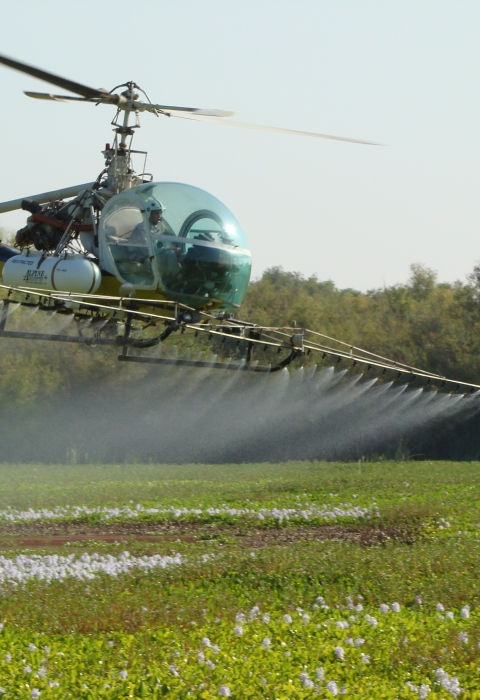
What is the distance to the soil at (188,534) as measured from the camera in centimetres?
1334

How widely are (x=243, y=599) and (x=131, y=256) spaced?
5771 mm

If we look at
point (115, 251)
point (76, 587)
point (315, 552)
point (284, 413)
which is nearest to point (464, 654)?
point (76, 587)

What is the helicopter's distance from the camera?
13.2 metres

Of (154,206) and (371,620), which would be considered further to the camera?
(154,206)

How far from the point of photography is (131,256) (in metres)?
13.6

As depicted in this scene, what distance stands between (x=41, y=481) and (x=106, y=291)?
43.7 feet

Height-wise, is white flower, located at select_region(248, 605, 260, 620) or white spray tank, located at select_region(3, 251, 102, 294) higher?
white spray tank, located at select_region(3, 251, 102, 294)

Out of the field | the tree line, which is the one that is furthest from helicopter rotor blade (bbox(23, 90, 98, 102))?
the tree line

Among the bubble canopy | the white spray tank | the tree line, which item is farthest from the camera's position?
the tree line

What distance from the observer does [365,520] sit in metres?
15.2

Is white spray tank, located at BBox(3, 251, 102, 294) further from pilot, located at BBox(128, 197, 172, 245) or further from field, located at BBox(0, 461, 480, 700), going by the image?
field, located at BBox(0, 461, 480, 700)

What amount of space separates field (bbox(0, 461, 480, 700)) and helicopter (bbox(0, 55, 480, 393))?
2573 millimetres

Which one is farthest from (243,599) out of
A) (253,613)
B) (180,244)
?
(180,244)

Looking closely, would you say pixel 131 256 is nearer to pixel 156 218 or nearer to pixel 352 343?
pixel 156 218
